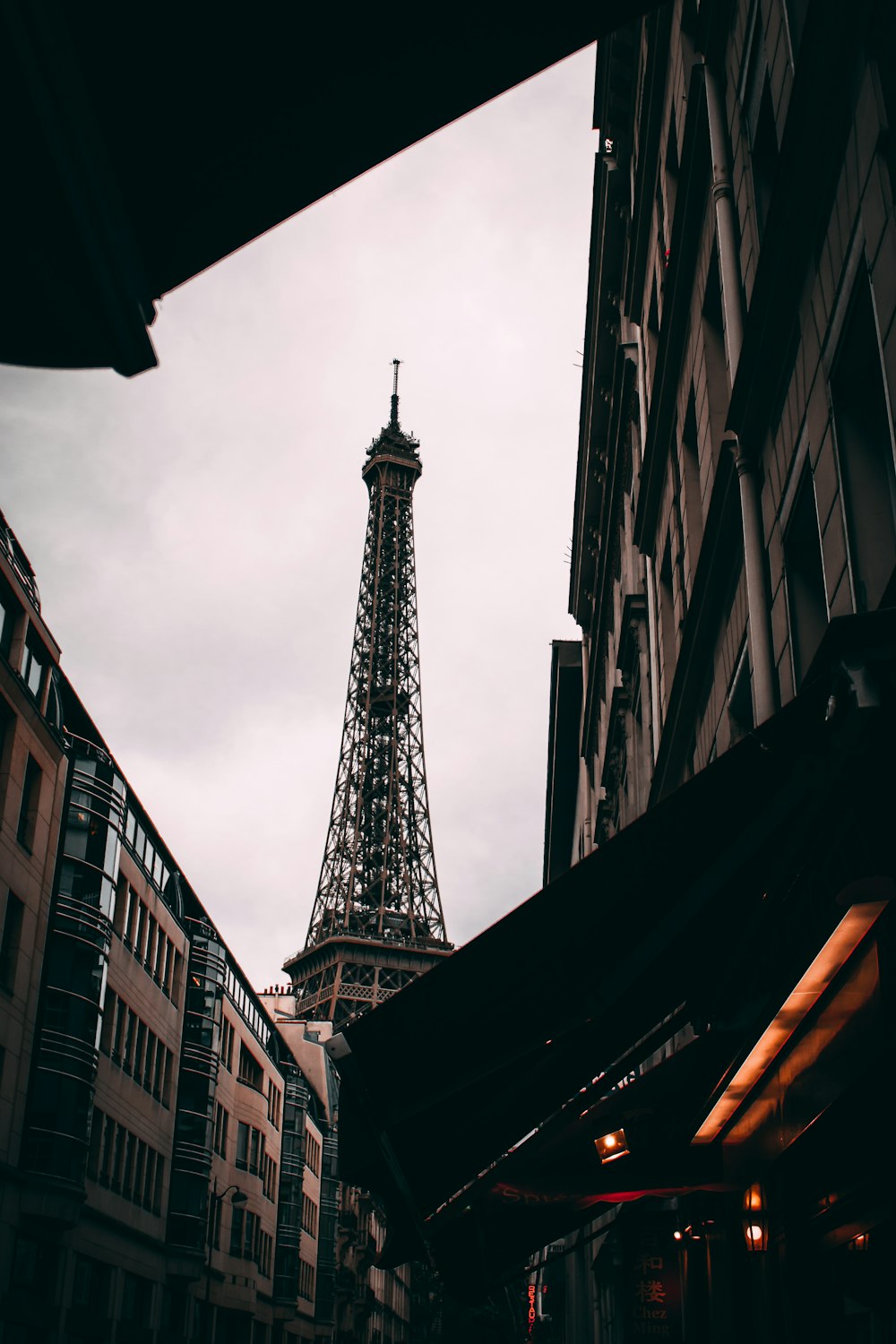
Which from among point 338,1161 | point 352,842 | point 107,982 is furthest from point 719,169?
point 352,842

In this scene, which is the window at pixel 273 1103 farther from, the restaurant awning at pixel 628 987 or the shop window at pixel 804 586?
the shop window at pixel 804 586

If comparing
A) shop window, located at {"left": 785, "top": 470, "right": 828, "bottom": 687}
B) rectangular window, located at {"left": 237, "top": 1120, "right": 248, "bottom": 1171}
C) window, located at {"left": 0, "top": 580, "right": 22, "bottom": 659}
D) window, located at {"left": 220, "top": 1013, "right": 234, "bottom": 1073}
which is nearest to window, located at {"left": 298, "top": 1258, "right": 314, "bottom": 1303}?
rectangular window, located at {"left": 237, "top": 1120, "right": 248, "bottom": 1171}

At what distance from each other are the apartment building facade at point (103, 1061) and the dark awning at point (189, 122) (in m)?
29.6

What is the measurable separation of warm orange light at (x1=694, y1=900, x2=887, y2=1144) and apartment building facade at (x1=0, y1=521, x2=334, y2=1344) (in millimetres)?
23626

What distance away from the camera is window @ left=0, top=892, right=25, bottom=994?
30422mm

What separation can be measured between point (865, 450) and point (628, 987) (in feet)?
12.2

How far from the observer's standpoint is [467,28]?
8.42ft

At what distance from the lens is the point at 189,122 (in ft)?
8.36

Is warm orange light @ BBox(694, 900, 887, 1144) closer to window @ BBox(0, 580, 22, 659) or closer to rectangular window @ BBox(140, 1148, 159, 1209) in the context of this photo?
window @ BBox(0, 580, 22, 659)

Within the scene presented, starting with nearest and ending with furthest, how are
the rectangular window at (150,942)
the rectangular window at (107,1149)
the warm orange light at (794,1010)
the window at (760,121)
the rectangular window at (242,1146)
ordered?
the warm orange light at (794,1010) → the window at (760,121) → the rectangular window at (107,1149) → the rectangular window at (150,942) → the rectangular window at (242,1146)

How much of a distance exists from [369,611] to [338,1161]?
127 meters

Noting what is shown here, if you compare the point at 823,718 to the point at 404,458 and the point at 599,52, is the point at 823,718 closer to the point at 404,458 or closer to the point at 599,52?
the point at 599,52

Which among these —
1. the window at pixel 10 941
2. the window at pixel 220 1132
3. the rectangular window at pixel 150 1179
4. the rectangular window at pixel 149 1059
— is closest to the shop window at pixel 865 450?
the window at pixel 10 941

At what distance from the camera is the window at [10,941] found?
3042 centimetres
